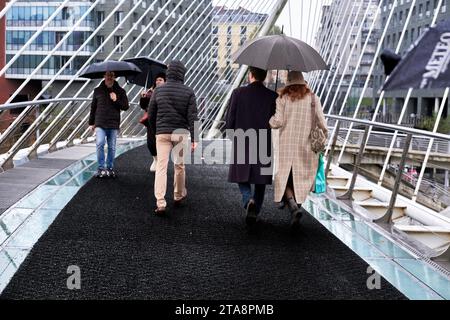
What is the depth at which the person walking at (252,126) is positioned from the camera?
5480 mm

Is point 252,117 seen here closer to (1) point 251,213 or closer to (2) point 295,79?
(2) point 295,79

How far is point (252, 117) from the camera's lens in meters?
5.46

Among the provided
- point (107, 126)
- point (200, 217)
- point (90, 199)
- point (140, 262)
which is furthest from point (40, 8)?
point (140, 262)

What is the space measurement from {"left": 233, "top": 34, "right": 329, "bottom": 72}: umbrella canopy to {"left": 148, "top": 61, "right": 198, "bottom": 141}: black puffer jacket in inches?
27.2

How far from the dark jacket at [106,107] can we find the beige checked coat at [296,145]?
3.00 m

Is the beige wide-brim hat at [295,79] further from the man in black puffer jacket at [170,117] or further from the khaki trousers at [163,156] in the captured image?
the khaki trousers at [163,156]

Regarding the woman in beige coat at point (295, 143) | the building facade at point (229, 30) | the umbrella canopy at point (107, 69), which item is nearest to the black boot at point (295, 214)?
the woman in beige coat at point (295, 143)

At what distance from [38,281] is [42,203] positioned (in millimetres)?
2428

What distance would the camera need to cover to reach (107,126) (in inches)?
317

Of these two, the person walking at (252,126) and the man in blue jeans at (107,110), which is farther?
the man in blue jeans at (107,110)

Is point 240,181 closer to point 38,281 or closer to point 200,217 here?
point 200,217

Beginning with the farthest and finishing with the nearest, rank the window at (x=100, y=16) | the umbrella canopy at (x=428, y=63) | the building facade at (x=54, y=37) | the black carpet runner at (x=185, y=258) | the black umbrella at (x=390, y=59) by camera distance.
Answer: the window at (x=100, y=16)
the building facade at (x=54, y=37)
the black carpet runner at (x=185, y=258)
the black umbrella at (x=390, y=59)
the umbrella canopy at (x=428, y=63)

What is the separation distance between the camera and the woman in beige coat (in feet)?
17.9

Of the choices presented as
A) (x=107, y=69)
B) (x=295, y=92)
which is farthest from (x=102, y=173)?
(x=295, y=92)
